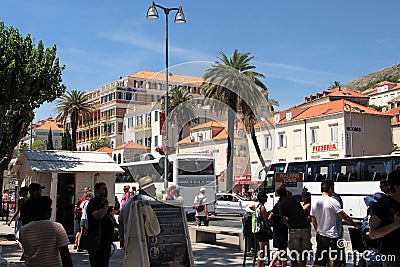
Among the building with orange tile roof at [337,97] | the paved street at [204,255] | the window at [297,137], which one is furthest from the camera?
the building with orange tile roof at [337,97]

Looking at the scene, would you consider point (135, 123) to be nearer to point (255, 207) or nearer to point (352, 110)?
point (255, 207)

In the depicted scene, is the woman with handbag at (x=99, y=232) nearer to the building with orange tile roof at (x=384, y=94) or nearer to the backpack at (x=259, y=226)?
the backpack at (x=259, y=226)

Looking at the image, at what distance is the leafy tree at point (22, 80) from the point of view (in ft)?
49.3

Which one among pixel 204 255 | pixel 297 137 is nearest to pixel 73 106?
pixel 297 137

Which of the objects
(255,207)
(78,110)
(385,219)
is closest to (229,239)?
(255,207)

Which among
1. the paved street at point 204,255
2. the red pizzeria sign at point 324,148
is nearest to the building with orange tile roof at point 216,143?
the paved street at point 204,255

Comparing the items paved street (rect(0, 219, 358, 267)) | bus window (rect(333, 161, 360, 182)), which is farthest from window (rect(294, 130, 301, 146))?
paved street (rect(0, 219, 358, 267))

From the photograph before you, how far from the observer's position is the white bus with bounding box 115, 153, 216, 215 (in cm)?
457

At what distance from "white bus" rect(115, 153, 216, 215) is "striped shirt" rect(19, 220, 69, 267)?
1.09m

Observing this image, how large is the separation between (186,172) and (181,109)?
656 mm

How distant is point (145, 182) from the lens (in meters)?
4.83

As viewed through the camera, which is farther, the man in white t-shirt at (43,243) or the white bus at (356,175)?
the white bus at (356,175)

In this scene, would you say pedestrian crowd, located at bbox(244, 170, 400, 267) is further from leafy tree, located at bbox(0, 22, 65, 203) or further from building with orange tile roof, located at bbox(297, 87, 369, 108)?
building with orange tile roof, located at bbox(297, 87, 369, 108)

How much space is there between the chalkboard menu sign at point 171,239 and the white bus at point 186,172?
230cm
